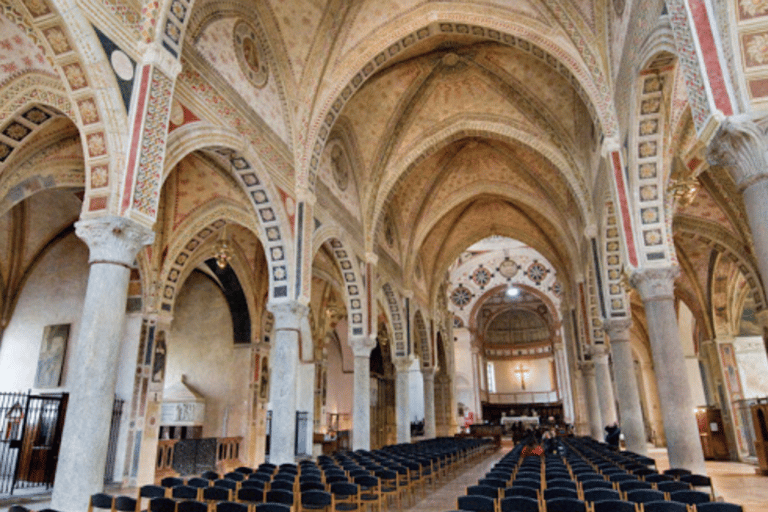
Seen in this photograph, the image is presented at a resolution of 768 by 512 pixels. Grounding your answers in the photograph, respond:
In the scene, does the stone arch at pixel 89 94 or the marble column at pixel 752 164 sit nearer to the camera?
the marble column at pixel 752 164

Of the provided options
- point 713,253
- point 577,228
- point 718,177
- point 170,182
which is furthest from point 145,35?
point 713,253

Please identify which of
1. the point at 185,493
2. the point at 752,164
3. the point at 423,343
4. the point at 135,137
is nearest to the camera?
the point at 752,164

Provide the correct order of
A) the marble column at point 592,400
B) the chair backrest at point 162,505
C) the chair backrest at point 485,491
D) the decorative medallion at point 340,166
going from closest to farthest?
the chair backrest at point 162,505
the chair backrest at point 485,491
the decorative medallion at point 340,166
the marble column at point 592,400

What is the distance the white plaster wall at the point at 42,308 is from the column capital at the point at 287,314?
22.3 ft

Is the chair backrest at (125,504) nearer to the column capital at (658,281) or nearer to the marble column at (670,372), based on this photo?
the marble column at (670,372)

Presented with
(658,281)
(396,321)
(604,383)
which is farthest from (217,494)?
(604,383)

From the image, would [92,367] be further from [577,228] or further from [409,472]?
[577,228]

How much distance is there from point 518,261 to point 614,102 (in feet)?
88.2

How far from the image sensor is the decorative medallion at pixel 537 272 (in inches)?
1433

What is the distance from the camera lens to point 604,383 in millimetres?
18922

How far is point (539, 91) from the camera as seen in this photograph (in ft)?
52.0

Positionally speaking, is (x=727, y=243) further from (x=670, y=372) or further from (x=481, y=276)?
(x=481, y=276)

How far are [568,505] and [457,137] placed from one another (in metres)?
14.7

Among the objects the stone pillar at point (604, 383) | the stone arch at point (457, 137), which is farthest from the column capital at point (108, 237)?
the stone pillar at point (604, 383)
